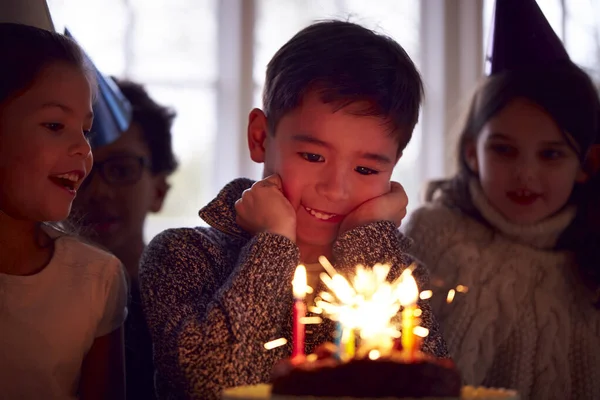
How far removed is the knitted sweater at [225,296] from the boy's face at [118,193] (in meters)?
0.57

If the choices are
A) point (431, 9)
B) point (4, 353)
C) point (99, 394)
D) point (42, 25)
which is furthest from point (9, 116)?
point (431, 9)

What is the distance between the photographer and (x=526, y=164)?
1999mm

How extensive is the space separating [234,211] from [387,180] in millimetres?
335

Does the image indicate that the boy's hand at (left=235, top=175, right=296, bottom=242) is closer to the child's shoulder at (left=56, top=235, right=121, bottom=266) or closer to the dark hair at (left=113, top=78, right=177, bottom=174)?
the child's shoulder at (left=56, top=235, right=121, bottom=266)

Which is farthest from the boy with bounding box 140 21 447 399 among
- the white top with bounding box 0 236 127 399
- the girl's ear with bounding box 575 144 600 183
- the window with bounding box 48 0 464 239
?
the window with bounding box 48 0 464 239

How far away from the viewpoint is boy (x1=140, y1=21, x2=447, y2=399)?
1391 mm

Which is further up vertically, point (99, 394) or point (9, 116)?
point (9, 116)

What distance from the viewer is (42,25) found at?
164 centimetres

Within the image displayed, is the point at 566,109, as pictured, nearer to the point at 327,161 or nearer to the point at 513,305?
the point at 513,305

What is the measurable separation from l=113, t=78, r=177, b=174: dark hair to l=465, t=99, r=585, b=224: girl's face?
38.2 inches

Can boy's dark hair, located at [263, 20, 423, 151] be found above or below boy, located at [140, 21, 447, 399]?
above

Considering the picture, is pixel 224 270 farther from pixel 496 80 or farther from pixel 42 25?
pixel 496 80

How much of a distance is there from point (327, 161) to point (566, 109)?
85 centimetres

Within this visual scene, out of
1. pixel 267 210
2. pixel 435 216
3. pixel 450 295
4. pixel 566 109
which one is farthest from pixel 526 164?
pixel 267 210
